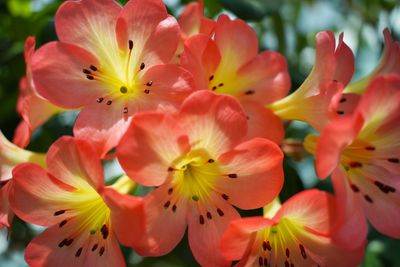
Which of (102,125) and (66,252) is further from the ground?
(102,125)

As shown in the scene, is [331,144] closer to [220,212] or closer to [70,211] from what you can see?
[220,212]

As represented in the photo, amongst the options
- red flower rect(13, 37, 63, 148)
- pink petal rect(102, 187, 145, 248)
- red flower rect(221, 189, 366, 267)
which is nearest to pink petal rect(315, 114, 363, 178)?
red flower rect(221, 189, 366, 267)

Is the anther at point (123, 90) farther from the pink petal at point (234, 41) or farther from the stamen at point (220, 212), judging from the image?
the stamen at point (220, 212)

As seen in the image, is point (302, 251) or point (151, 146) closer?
point (151, 146)

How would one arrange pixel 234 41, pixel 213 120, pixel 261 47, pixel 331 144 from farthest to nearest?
pixel 261 47, pixel 234 41, pixel 213 120, pixel 331 144

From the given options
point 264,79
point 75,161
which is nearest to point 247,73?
point 264,79
